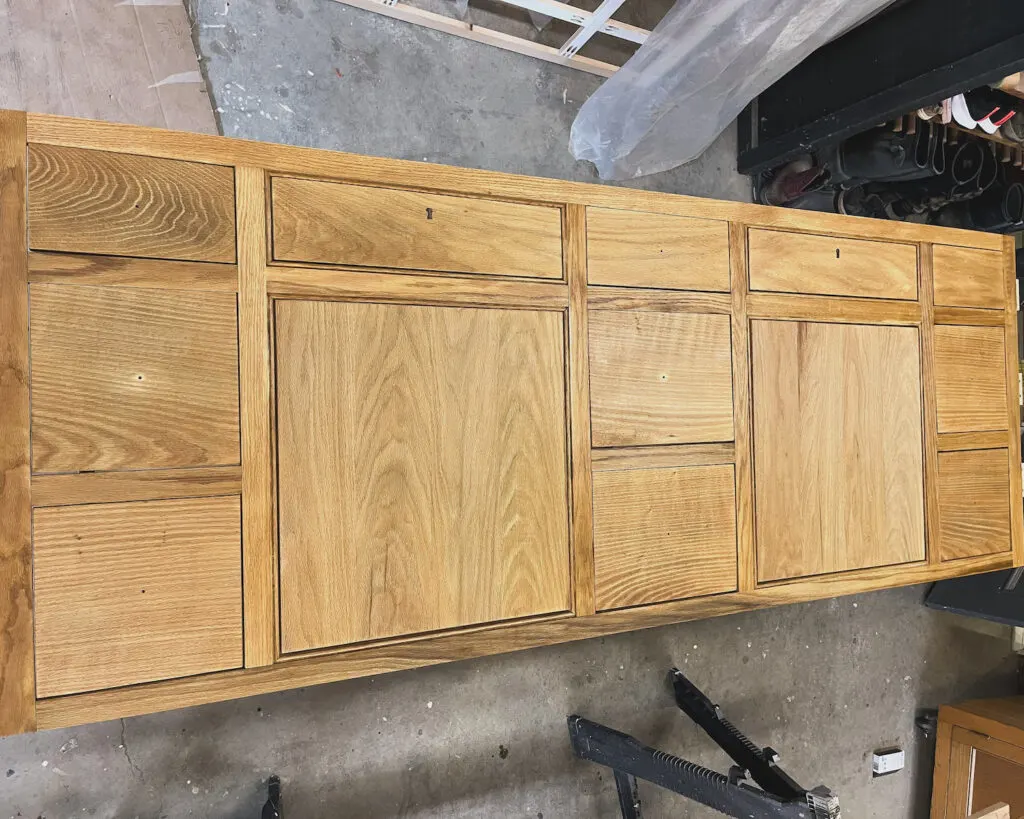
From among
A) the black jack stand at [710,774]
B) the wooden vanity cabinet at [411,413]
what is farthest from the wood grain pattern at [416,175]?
the black jack stand at [710,774]

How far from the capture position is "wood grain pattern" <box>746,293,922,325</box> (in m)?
1.41

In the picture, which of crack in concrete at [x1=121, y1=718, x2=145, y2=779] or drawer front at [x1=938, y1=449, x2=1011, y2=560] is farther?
drawer front at [x1=938, y1=449, x2=1011, y2=560]

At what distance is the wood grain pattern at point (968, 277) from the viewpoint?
1.60 meters

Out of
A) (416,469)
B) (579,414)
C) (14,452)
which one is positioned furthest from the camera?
(579,414)

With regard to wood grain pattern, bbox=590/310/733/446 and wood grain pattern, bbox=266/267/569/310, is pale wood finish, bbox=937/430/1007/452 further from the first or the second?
wood grain pattern, bbox=266/267/569/310

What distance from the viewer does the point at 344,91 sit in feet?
5.31

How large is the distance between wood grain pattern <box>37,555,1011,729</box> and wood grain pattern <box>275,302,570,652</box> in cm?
3

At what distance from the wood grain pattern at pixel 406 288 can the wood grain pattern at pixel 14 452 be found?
337 millimetres

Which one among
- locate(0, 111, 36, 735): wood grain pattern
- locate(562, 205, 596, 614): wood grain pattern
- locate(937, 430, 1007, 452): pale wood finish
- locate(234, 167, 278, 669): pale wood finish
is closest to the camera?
locate(0, 111, 36, 735): wood grain pattern

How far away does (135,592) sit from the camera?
3.24 feet

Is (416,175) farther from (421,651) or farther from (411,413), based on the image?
(421,651)

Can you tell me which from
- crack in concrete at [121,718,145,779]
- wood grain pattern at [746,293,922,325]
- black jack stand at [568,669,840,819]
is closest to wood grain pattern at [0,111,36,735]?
crack in concrete at [121,718,145,779]

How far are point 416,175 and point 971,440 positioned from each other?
147 cm

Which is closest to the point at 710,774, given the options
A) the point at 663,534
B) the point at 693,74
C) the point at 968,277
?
the point at 663,534
